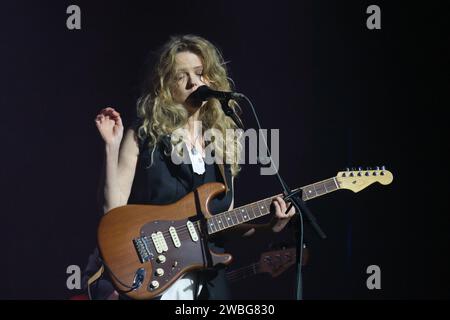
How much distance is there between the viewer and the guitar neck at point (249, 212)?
239 cm

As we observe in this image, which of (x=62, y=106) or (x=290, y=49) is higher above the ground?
(x=290, y=49)

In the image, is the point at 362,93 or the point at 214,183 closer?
the point at 214,183

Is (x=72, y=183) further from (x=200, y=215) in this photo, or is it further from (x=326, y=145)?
(x=326, y=145)

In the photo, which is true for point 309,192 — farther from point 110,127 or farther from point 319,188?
point 110,127

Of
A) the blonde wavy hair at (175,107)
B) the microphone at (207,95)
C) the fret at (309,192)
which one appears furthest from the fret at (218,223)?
the microphone at (207,95)

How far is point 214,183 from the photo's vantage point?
238 centimetres

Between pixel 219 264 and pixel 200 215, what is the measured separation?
212 millimetres

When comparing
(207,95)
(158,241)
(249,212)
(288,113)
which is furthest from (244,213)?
(288,113)

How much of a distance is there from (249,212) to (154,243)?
44 cm

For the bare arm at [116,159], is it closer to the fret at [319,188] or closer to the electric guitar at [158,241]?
the electric guitar at [158,241]

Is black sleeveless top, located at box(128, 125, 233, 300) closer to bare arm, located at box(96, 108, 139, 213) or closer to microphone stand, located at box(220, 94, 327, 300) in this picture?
bare arm, located at box(96, 108, 139, 213)

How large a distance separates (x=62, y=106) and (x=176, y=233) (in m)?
1.28

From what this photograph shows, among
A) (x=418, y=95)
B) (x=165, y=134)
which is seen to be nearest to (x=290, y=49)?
(x=418, y=95)

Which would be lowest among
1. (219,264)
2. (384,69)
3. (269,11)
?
(219,264)
